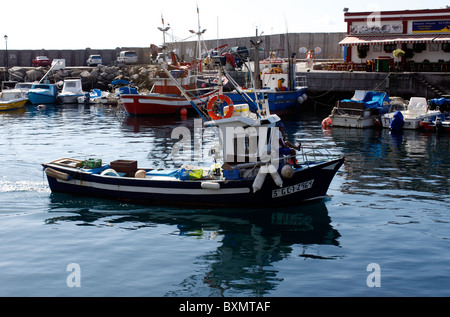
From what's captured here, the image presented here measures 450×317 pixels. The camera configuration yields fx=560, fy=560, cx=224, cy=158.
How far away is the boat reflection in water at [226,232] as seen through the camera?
1328cm

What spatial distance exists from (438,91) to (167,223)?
32917mm

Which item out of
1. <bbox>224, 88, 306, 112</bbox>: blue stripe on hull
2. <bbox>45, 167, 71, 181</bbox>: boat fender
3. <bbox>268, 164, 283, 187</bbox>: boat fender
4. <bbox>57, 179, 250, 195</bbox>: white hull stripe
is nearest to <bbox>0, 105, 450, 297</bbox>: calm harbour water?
<bbox>57, 179, 250, 195</bbox>: white hull stripe

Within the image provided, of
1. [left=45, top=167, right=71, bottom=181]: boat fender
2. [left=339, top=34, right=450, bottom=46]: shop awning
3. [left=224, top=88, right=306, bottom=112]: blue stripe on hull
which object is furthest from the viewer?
[left=339, top=34, right=450, bottom=46]: shop awning

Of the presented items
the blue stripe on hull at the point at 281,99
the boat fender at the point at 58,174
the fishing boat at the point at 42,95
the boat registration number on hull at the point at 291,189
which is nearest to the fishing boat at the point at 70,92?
the fishing boat at the point at 42,95

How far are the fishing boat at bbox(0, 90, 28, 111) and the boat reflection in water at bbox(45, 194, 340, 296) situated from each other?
3596cm

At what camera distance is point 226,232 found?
16.6 meters

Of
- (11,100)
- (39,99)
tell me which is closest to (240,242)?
(11,100)

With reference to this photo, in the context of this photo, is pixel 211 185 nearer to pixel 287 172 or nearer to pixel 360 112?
pixel 287 172

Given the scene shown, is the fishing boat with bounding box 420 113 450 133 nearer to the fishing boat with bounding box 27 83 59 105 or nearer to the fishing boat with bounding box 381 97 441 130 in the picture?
the fishing boat with bounding box 381 97 441 130

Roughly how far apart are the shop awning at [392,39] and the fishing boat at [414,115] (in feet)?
41.0

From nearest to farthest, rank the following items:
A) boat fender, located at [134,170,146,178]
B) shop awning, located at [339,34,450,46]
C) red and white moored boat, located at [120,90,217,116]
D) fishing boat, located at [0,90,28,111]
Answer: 1. boat fender, located at [134,170,146,178]
2. red and white moored boat, located at [120,90,217,116]
3. shop awning, located at [339,34,450,46]
4. fishing boat, located at [0,90,28,111]

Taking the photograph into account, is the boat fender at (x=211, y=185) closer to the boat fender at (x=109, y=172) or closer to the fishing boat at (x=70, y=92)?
the boat fender at (x=109, y=172)

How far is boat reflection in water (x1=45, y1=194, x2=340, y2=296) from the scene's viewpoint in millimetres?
13281

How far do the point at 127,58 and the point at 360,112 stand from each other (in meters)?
41.3
